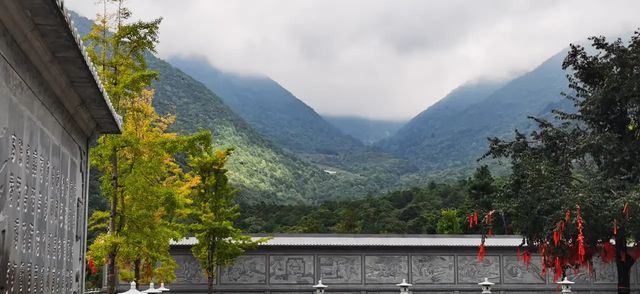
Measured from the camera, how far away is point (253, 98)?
15862cm

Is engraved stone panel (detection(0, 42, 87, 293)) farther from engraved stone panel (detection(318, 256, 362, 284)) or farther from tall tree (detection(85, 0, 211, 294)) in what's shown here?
engraved stone panel (detection(318, 256, 362, 284))

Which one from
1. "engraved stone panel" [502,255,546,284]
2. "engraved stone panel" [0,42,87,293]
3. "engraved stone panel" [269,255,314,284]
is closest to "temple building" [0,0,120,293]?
"engraved stone panel" [0,42,87,293]

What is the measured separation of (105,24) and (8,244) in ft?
38.5

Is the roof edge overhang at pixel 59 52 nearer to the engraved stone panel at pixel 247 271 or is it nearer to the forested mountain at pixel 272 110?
the engraved stone panel at pixel 247 271

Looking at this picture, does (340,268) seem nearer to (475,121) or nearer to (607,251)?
(607,251)

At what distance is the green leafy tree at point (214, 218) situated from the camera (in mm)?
21422

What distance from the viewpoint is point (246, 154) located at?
63.8 metres

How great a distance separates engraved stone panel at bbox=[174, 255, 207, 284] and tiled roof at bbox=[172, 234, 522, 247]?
2.19 metres

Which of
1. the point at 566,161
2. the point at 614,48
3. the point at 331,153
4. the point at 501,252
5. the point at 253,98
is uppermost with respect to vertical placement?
the point at 253,98

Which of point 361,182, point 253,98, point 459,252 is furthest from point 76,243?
point 253,98

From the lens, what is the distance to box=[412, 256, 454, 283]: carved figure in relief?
24891 mm

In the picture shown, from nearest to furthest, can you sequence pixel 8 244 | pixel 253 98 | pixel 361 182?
pixel 8 244
pixel 361 182
pixel 253 98

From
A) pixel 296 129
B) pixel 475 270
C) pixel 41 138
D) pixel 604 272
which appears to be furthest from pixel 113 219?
pixel 296 129

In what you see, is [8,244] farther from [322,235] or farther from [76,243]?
[322,235]
